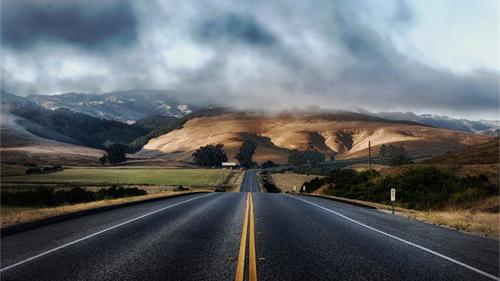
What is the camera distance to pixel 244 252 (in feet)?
34.4

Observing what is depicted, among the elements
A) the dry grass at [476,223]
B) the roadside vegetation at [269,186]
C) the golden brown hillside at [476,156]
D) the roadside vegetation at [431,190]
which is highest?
the golden brown hillside at [476,156]

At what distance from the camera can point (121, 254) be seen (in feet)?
34.1

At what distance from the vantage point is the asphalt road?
8547 millimetres

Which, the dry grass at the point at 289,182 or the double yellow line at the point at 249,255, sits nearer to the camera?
the double yellow line at the point at 249,255

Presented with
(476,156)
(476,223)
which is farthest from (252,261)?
(476,156)

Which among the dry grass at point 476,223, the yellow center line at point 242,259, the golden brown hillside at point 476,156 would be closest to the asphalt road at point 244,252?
the yellow center line at point 242,259

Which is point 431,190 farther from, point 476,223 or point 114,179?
point 114,179

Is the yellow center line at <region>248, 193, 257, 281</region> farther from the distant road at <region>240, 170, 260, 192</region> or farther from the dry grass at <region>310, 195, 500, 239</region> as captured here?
the distant road at <region>240, 170, 260, 192</region>

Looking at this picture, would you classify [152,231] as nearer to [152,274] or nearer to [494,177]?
[152,274]

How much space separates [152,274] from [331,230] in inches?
300

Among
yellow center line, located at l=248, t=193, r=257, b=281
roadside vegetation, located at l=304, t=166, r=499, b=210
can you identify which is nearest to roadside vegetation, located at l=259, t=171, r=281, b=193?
roadside vegetation, located at l=304, t=166, r=499, b=210

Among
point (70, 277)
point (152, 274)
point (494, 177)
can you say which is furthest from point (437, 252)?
point (494, 177)

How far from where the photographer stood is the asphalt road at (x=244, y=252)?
8547 mm

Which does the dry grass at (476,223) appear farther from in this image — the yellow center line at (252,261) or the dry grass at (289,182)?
the dry grass at (289,182)
